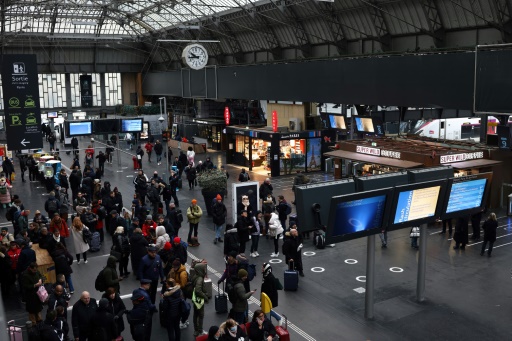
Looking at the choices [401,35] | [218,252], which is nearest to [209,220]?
[218,252]

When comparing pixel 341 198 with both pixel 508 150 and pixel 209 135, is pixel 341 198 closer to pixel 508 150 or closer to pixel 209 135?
pixel 508 150

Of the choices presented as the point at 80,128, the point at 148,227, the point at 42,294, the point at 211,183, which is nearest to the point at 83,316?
the point at 42,294

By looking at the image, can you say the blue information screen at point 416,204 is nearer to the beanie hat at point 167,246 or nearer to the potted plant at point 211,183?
the beanie hat at point 167,246

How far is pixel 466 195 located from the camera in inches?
473

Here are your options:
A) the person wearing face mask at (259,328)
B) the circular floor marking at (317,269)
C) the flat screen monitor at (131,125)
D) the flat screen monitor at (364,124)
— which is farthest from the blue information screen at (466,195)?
the flat screen monitor at (131,125)

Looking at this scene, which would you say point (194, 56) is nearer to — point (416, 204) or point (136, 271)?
point (136, 271)

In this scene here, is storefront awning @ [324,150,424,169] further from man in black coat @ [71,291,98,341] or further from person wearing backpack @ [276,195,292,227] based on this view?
man in black coat @ [71,291,98,341]

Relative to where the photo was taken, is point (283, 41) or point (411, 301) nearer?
point (411, 301)

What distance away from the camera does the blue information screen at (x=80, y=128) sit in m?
33.0

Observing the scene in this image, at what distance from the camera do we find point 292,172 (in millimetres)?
30297

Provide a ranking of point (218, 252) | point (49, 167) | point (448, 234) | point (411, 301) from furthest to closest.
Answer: point (49, 167), point (448, 234), point (218, 252), point (411, 301)

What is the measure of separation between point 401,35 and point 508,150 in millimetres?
11099

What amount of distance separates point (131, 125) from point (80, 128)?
10.9 feet

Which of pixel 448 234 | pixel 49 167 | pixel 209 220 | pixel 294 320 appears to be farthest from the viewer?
pixel 49 167
